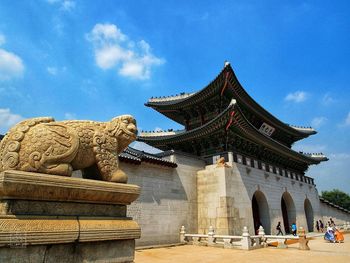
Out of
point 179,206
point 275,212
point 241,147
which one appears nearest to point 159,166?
point 179,206

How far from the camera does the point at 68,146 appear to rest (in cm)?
343

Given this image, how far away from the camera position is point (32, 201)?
2992 millimetres

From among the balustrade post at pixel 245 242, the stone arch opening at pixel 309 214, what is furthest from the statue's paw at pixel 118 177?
the stone arch opening at pixel 309 214

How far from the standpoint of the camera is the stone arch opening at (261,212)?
1906 centimetres

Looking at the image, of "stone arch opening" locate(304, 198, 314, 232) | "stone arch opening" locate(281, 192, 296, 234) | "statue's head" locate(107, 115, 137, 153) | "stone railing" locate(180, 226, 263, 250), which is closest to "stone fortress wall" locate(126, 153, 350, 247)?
"stone railing" locate(180, 226, 263, 250)

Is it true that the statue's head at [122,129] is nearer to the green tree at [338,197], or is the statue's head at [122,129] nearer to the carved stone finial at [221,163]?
the carved stone finial at [221,163]

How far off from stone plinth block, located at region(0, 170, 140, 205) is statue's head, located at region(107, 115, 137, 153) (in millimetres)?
761

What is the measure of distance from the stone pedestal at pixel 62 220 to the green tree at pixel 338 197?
71.7 meters

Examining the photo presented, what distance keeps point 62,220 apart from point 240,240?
12.2 meters

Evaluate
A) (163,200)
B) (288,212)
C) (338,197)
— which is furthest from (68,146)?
(338,197)

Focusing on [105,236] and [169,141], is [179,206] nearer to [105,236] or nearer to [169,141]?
[169,141]

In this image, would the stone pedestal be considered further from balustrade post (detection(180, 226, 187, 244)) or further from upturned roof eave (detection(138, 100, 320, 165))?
upturned roof eave (detection(138, 100, 320, 165))

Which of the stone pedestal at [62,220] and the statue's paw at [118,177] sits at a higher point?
the statue's paw at [118,177]

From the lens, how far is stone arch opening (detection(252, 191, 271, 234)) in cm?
1906
